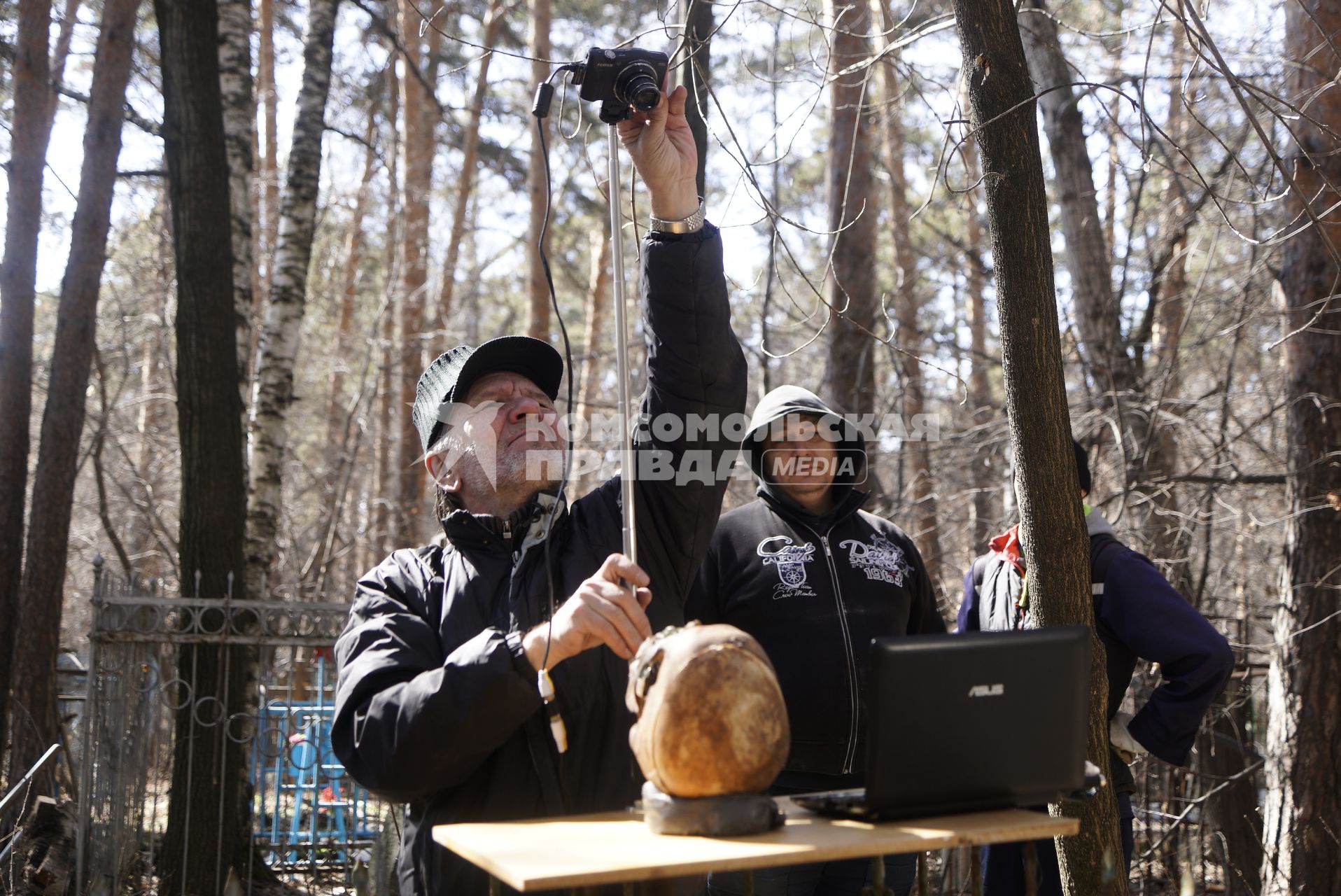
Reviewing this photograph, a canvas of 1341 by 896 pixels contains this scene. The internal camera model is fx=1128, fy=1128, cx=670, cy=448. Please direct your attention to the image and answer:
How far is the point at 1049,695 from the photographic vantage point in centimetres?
175

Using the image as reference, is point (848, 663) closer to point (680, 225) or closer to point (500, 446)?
point (500, 446)

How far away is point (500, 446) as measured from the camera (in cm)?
247

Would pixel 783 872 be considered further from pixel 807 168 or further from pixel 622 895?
pixel 807 168

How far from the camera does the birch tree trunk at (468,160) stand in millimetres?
13688

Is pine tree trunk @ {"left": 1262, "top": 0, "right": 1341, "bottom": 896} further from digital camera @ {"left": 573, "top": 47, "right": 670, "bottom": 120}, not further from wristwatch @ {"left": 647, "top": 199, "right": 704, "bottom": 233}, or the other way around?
digital camera @ {"left": 573, "top": 47, "right": 670, "bottom": 120}

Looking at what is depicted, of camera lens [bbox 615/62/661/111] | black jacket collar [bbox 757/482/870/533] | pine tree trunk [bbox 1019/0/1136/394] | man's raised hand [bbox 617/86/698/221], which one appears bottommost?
black jacket collar [bbox 757/482/870/533]

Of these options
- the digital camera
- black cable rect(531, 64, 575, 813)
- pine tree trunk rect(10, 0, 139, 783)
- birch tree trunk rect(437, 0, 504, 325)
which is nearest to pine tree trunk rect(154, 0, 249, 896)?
pine tree trunk rect(10, 0, 139, 783)

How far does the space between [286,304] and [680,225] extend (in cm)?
511

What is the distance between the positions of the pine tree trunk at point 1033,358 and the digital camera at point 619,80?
0.80 meters

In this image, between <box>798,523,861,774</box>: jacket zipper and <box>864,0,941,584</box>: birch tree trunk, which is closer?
<box>798,523,861,774</box>: jacket zipper

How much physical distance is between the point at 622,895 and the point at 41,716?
20.8ft

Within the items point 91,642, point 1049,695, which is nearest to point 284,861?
point 91,642

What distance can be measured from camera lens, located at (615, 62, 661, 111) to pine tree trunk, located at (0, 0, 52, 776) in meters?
6.44

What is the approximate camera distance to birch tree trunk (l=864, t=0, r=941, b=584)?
24.6ft
